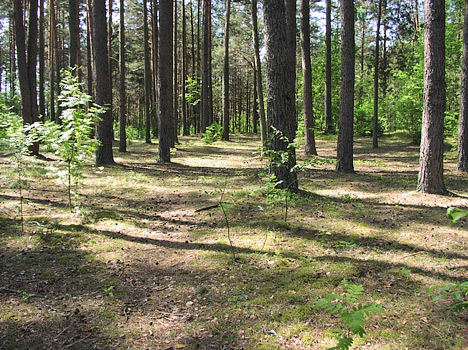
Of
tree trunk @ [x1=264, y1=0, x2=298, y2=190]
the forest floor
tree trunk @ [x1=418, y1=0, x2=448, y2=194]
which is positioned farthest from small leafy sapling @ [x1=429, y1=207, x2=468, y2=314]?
tree trunk @ [x1=418, y1=0, x2=448, y2=194]

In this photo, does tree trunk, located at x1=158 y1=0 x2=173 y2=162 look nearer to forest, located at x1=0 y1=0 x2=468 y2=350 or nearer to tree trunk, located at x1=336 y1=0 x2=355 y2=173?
forest, located at x1=0 y1=0 x2=468 y2=350

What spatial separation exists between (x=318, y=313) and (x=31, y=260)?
3824 mm

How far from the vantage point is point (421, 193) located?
773cm

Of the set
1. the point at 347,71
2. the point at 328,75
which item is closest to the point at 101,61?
the point at 347,71

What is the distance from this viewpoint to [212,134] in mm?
21125

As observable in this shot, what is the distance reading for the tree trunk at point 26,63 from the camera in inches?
440

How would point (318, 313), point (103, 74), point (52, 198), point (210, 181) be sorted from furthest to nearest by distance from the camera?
1. point (103, 74)
2. point (210, 181)
3. point (52, 198)
4. point (318, 313)

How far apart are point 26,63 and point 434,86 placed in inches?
483

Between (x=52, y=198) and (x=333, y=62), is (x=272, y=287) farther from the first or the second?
(x=333, y=62)

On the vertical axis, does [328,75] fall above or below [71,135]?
above

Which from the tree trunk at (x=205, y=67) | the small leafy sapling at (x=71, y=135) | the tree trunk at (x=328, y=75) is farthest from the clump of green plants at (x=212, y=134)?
the small leafy sapling at (x=71, y=135)

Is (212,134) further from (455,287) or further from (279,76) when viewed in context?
(455,287)

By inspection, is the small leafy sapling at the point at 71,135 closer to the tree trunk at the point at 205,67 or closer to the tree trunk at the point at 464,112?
the tree trunk at the point at 464,112

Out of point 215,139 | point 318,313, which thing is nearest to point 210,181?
point 318,313
